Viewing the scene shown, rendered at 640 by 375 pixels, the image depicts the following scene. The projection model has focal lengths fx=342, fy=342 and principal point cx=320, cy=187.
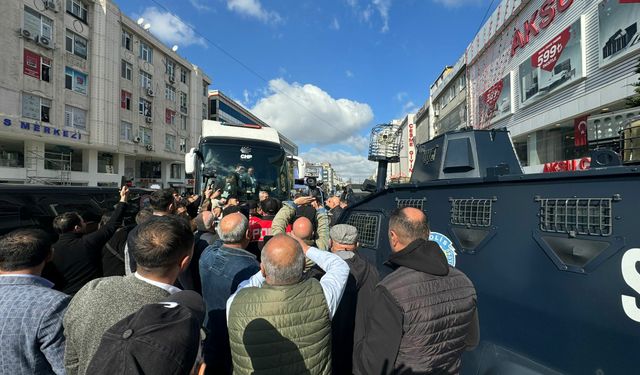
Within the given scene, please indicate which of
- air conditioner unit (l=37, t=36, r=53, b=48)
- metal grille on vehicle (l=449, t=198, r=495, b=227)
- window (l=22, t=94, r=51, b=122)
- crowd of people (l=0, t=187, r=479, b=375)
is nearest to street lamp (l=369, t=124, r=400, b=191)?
metal grille on vehicle (l=449, t=198, r=495, b=227)

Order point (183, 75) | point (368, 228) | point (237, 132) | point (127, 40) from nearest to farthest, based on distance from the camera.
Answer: point (368, 228)
point (237, 132)
point (127, 40)
point (183, 75)

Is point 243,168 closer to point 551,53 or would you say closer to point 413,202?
point 413,202

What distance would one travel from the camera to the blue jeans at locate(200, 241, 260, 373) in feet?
7.30

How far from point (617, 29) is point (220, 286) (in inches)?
521

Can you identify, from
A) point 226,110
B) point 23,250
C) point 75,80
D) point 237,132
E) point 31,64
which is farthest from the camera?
point 226,110

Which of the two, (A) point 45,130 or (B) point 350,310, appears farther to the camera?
(A) point 45,130

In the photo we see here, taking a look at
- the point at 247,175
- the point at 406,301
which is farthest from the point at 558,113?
the point at 406,301

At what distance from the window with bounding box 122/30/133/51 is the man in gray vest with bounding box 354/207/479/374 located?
105ft

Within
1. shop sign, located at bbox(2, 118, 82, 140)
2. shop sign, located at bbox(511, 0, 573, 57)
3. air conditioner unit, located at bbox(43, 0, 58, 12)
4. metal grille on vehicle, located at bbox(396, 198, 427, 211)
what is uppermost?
air conditioner unit, located at bbox(43, 0, 58, 12)

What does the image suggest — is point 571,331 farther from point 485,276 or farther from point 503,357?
point 485,276

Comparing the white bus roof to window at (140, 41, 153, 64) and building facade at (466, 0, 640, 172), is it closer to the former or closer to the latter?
building facade at (466, 0, 640, 172)

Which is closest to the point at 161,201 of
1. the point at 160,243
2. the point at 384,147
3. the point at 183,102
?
the point at 160,243

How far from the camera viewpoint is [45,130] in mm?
20797

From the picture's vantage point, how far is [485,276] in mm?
2854
